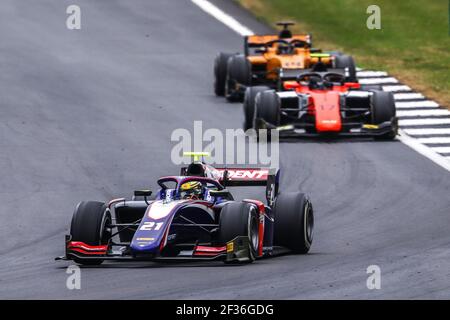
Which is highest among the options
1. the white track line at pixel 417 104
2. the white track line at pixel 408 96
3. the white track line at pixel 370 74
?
the white track line at pixel 370 74

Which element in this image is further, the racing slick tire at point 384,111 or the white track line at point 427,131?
the white track line at point 427,131

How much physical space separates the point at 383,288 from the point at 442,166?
1153 centimetres

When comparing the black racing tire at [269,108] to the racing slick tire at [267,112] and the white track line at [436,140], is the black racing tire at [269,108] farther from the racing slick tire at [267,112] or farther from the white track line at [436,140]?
the white track line at [436,140]

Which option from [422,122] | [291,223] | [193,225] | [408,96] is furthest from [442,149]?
[193,225]

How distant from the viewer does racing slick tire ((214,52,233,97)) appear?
1393 inches

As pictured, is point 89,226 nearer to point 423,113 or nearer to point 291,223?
point 291,223

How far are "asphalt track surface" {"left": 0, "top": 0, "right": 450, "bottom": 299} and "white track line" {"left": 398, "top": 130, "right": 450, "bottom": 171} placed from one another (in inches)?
10.0

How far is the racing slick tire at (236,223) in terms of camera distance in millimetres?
17469

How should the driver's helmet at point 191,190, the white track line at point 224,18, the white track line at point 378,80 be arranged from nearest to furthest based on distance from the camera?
the driver's helmet at point 191,190, the white track line at point 378,80, the white track line at point 224,18

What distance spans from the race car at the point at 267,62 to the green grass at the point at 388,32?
2.63 metres

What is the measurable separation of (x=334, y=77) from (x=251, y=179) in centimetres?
1170

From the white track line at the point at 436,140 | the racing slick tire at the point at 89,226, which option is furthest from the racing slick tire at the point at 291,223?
the white track line at the point at 436,140

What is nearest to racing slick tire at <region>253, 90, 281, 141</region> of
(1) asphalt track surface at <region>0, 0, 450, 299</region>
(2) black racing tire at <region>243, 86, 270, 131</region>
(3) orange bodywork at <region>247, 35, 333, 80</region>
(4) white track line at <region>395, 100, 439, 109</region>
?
(2) black racing tire at <region>243, 86, 270, 131</region>
